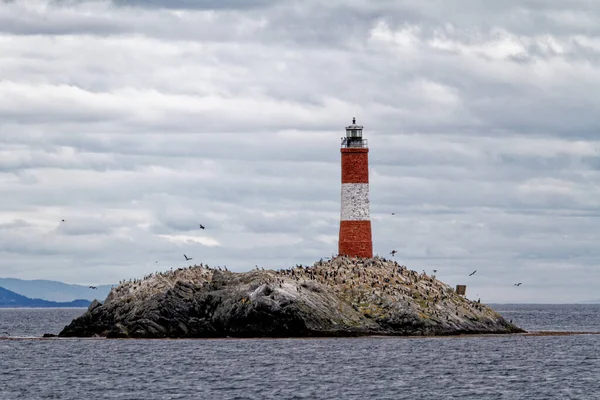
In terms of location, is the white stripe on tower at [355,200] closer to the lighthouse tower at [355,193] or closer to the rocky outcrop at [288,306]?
the lighthouse tower at [355,193]

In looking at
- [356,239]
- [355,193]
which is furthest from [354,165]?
[356,239]

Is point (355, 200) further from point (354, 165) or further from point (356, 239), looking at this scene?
point (356, 239)

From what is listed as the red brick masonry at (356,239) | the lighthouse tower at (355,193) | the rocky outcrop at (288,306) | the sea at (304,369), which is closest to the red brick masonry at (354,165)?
the lighthouse tower at (355,193)

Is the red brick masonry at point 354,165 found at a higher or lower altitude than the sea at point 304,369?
higher

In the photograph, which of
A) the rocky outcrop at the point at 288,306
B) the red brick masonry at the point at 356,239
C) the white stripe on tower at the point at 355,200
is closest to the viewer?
the rocky outcrop at the point at 288,306

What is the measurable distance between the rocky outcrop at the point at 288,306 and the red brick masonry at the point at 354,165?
6.92m

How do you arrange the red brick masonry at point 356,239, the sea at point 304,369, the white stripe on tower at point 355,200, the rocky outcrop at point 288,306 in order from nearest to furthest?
the sea at point 304,369, the rocky outcrop at point 288,306, the white stripe on tower at point 355,200, the red brick masonry at point 356,239

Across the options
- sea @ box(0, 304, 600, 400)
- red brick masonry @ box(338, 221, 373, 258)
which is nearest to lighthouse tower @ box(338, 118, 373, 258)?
red brick masonry @ box(338, 221, 373, 258)

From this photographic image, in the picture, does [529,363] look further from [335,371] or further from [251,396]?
[251,396]

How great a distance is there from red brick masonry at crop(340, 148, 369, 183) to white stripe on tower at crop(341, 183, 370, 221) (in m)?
0.49

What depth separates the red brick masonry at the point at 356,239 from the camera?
300 feet

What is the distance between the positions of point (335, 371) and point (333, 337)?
18.3m

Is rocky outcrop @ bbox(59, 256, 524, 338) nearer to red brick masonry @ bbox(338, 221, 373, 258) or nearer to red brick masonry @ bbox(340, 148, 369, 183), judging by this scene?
red brick masonry @ bbox(338, 221, 373, 258)

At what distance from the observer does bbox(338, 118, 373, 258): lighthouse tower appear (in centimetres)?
9069
